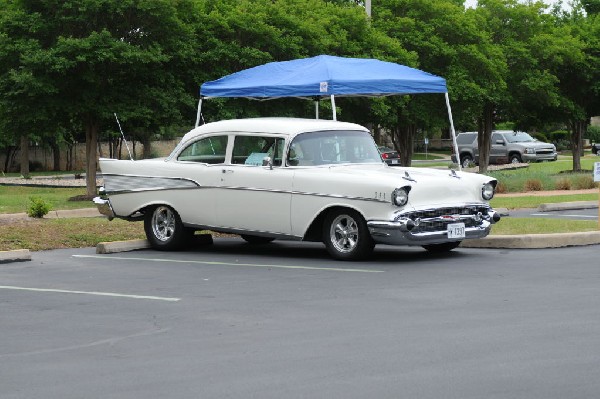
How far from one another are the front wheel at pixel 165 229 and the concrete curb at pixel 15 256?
1.87 m

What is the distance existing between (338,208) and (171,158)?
2947mm

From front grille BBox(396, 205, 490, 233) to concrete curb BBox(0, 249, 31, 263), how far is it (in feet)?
16.0

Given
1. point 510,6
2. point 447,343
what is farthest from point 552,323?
point 510,6

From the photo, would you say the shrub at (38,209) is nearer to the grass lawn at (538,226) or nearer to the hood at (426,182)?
the hood at (426,182)

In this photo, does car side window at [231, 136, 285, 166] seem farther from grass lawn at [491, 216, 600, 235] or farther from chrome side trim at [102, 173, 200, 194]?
grass lawn at [491, 216, 600, 235]

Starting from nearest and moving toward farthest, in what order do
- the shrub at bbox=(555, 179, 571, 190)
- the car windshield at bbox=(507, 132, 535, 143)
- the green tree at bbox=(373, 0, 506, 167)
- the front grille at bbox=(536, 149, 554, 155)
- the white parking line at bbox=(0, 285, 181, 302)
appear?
the white parking line at bbox=(0, 285, 181, 302), the shrub at bbox=(555, 179, 571, 190), the green tree at bbox=(373, 0, 506, 167), the front grille at bbox=(536, 149, 554, 155), the car windshield at bbox=(507, 132, 535, 143)

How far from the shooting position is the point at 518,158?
53.9 meters

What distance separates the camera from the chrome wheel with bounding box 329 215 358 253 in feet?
45.8

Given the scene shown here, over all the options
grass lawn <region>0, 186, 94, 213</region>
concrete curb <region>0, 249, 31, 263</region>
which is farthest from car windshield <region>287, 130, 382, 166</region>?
grass lawn <region>0, 186, 94, 213</region>

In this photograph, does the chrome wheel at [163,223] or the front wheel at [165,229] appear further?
the chrome wheel at [163,223]

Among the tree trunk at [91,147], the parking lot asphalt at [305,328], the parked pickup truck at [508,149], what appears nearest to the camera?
the parking lot asphalt at [305,328]

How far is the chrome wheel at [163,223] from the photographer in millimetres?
15766

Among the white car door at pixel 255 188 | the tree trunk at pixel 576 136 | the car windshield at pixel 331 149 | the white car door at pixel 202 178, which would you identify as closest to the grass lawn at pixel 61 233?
the white car door at pixel 202 178

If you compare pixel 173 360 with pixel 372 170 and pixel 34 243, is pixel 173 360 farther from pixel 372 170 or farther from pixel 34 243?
A: pixel 34 243
